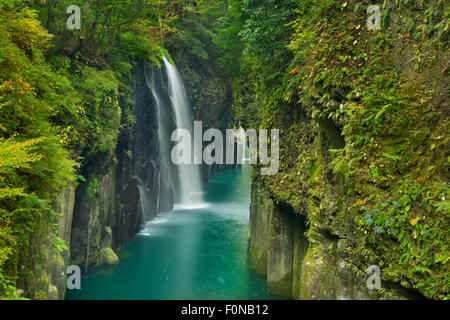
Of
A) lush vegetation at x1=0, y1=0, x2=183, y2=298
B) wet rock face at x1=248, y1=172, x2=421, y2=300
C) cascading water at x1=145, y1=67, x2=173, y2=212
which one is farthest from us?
cascading water at x1=145, y1=67, x2=173, y2=212

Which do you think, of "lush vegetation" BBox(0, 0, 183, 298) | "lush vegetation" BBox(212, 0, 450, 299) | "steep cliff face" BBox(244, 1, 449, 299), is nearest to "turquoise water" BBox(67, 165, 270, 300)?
"lush vegetation" BBox(0, 0, 183, 298)

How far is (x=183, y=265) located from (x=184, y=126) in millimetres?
14681

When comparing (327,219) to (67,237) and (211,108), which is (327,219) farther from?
(211,108)

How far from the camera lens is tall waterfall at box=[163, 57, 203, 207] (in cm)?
2627

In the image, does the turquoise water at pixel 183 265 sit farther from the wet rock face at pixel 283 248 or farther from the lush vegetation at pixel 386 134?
the lush vegetation at pixel 386 134

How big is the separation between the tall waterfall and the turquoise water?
4.39 m

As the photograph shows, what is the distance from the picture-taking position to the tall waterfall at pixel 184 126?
26266 mm

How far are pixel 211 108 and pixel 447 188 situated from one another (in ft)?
95.4

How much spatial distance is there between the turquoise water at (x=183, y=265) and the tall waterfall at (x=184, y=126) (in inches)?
173

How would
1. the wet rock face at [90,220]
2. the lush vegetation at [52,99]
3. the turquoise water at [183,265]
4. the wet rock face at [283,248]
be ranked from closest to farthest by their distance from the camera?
the lush vegetation at [52,99] < the wet rock face at [283,248] < the turquoise water at [183,265] < the wet rock face at [90,220]

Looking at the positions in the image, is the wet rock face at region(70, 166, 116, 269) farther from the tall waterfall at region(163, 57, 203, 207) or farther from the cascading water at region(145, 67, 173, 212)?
the tall waterfall at region(163, 57, 203, 207)

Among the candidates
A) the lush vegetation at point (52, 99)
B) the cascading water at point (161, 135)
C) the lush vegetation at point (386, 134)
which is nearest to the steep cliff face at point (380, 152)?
the lush vegetation at point (386, 134)

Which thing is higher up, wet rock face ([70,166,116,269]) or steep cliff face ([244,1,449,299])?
steep cliff face ([244,1,449,299])
